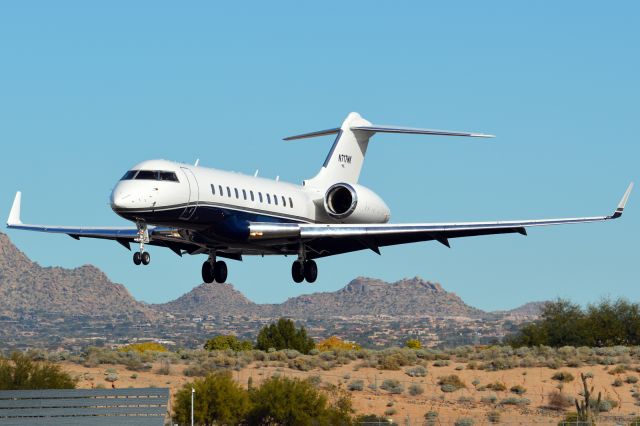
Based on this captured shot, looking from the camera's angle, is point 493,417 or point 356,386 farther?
point 356,386

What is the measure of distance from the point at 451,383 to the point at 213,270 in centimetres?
2096

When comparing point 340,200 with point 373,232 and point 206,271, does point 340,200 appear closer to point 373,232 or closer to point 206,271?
point 373,232

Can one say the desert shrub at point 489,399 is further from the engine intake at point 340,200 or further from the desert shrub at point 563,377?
the engine intake at point 340,200

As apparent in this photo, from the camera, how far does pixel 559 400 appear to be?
56094 millimetres

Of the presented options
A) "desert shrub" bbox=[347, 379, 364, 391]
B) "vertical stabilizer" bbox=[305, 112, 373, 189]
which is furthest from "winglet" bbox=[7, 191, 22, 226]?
"desert shrub" bbox=[347, 379, 364, 391]

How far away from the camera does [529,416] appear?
177 ft

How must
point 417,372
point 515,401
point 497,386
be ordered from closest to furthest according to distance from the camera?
point 515,401 < point 497,386 < point 417,372

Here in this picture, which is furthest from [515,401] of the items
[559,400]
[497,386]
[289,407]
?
[289,407]

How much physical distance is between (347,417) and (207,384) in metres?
5.70

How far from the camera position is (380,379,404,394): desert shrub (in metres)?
58.1

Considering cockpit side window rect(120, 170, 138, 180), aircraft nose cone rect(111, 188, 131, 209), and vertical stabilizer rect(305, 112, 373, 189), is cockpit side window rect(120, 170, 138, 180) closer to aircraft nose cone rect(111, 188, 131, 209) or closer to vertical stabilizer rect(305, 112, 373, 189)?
aircraft nose cone rect(111, 188, 131, 209)

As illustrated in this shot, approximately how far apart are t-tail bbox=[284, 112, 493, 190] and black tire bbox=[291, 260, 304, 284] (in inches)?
165

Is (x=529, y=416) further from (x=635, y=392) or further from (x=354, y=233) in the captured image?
(x=354, y=233)

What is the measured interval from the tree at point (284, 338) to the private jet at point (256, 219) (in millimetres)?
34694
